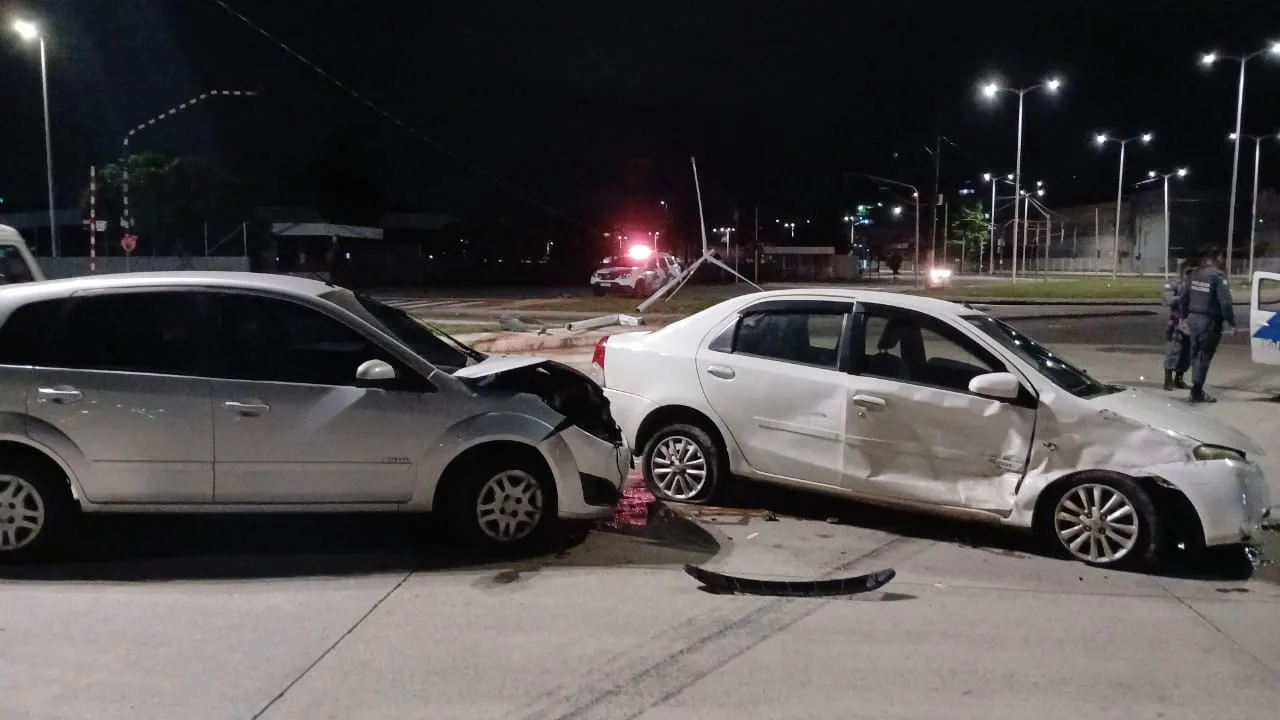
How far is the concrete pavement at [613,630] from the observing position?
448 centimetres

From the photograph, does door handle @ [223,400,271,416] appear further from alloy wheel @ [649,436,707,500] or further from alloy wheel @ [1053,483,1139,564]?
alloy wheel @ [1053,483,1139,564]

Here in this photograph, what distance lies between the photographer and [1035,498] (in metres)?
6.49

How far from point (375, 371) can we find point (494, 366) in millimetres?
796

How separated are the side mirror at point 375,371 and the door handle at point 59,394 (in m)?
1.54

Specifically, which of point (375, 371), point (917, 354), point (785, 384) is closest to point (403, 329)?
point (375, 371)

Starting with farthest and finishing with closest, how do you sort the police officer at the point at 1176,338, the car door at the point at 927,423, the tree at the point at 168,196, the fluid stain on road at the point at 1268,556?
1. the tree at the point at 168,196
2. the police officer at the point at 1176,338
3. the car door at the point at 927,423
4. the fluid stain on road at the point at 1268,556

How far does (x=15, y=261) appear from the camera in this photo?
12.9 meters

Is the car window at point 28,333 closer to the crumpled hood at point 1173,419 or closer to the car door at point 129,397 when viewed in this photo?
the car door at point 129,397

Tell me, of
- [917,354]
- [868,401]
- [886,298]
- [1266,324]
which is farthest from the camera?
[1266,324]

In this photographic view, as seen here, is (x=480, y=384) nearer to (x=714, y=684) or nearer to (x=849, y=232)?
(x=714, y=684)

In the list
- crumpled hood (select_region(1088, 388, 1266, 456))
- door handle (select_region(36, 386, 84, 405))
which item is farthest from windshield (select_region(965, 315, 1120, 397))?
door handle (select_region(36, 386, 84, 405))

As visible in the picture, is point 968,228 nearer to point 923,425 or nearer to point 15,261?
point 15,261

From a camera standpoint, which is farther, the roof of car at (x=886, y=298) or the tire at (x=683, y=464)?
the tire at (x=683, y=464)

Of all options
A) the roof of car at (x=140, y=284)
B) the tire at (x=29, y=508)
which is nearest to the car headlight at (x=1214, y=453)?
the roof of car at (x=140, y=284)
